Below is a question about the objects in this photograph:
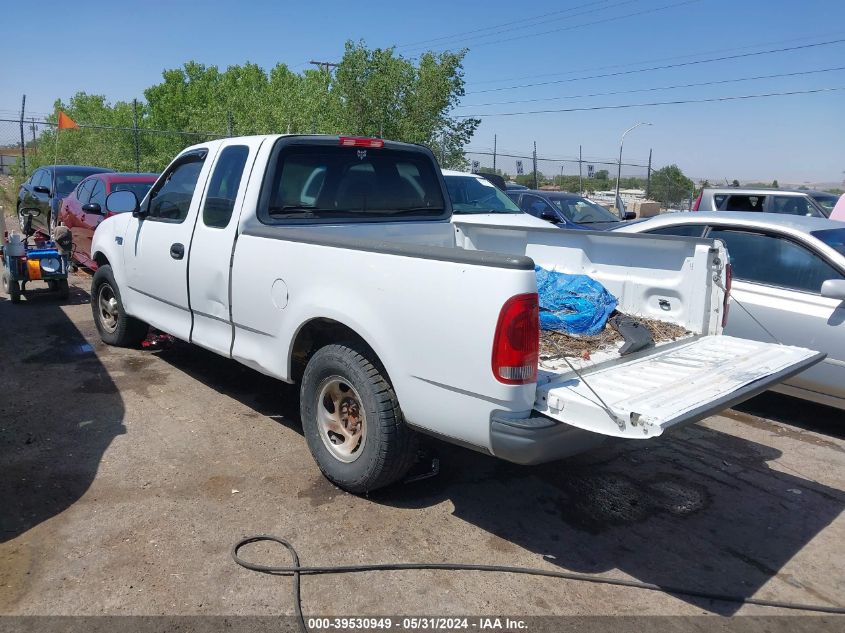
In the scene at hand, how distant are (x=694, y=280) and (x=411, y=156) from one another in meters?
2.37

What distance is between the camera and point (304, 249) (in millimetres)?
4031

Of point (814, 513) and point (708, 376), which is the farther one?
point (814, 513)

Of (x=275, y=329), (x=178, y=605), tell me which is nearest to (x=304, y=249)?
(x=275, y=329)

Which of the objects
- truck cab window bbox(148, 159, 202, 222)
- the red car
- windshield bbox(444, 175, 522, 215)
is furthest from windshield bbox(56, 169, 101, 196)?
truck cab window bbox(148, 159, 202, 222)

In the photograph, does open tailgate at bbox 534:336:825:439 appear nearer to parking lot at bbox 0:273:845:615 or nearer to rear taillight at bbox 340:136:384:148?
parking lot at bbox 0:273:845:615

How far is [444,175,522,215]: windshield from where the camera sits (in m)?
9.60

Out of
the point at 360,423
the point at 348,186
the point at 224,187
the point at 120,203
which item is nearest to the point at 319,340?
the point at 360,423

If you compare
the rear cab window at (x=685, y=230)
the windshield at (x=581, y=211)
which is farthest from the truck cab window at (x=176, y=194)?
the windshield at (x=581, y=211)

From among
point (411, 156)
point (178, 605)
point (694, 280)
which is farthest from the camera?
point (411, 156)

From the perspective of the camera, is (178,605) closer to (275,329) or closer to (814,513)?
(275,329)

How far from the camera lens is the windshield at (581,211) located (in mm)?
12813

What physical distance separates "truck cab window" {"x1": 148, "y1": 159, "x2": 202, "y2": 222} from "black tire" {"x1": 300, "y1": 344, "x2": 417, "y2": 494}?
82.9 inches

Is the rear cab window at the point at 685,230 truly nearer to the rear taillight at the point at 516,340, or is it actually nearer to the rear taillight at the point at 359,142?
the rear taillight at the point at 359,142

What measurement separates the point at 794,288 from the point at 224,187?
4629 millimetres
